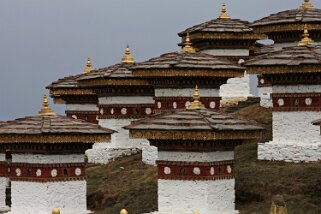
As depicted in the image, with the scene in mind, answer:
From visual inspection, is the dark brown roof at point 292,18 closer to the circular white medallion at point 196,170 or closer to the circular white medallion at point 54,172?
the circular white medallion at point 196,170

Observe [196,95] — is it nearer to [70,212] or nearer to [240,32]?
[70,212]

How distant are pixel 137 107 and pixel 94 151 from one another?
2.26 metres

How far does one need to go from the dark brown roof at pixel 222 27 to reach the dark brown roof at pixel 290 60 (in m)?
7.78

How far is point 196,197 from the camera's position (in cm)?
2500

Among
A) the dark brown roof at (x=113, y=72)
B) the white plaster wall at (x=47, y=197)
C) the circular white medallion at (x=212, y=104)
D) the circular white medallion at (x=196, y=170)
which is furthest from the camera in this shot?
the dark brown roof at (x=113, y=72)

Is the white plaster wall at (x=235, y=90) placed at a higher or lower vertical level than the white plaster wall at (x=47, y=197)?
higher

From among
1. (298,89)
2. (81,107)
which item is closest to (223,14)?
(81,107)

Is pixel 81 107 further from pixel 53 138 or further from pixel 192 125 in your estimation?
pixel 192 125

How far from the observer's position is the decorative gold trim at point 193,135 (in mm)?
24406

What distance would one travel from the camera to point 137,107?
35.3 m

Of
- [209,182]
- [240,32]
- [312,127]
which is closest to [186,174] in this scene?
[209,182]

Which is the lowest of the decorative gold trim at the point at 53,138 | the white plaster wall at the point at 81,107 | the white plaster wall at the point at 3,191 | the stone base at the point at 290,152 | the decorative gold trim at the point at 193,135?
the white plaster wall at the point at 3,191

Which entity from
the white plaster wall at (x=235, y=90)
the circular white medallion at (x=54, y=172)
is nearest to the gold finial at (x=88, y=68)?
the white plaster wall at (x=235, y=90)

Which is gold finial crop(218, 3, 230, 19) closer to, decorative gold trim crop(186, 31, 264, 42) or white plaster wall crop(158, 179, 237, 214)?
decorative gold trim crop(186, 31, 264, 42)
